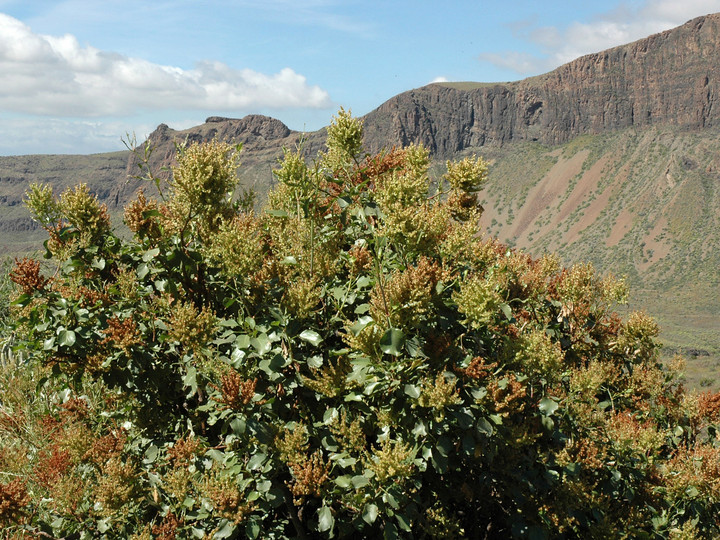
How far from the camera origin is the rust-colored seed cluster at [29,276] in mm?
3105

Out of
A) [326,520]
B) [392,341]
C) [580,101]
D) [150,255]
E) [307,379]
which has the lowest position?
[326,520]

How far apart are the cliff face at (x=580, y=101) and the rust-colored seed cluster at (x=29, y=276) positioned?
92.2 metres

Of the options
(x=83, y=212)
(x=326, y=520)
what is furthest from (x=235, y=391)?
(x=83, y=212)

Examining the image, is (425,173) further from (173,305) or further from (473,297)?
(173,305)

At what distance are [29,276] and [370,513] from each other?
2.24m

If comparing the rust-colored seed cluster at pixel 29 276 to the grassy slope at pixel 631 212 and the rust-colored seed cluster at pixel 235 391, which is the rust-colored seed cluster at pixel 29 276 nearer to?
the rust-colored seed cluster at pixel 235 391

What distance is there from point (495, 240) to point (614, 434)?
1661 mm

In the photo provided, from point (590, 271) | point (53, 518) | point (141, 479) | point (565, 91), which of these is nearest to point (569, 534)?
point (590, 271)

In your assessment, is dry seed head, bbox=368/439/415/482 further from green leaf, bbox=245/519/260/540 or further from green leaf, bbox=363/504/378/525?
green leaf, bbox=245/519/260/540

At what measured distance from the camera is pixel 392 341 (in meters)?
2.66

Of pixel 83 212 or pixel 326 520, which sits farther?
pixel 83 212

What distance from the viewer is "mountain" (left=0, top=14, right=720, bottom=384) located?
8006 cm

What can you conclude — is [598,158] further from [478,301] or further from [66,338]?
[66,338]

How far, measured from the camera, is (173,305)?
11.0ft
